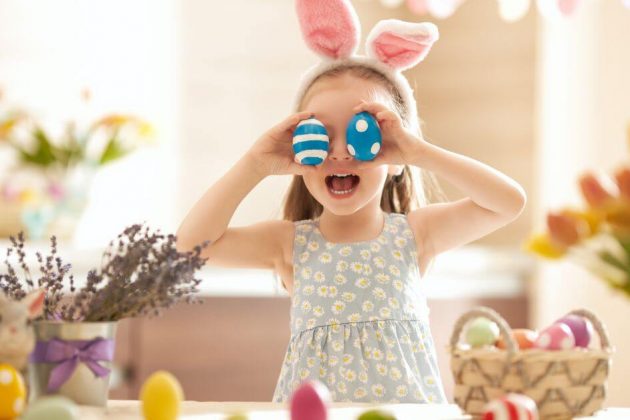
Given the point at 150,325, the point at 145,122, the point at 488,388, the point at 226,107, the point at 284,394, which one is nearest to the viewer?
the point at 488,388

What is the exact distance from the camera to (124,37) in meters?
3.57

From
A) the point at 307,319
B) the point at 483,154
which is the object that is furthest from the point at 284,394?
the point at 483,154

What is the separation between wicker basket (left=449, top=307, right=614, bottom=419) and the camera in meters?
1.14

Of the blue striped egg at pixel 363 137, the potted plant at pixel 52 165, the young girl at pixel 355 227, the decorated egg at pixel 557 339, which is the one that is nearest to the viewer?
the decorated egg at pixel 557 339

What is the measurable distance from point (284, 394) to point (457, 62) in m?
2.62

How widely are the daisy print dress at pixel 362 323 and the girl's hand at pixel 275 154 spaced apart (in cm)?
15

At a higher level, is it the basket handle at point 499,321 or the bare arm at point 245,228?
the bare arm at point 245,228

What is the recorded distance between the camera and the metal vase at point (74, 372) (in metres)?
1.22

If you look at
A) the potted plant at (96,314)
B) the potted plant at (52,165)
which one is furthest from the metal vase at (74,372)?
the potted plant at (52,165)

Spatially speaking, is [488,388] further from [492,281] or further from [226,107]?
[226,107]

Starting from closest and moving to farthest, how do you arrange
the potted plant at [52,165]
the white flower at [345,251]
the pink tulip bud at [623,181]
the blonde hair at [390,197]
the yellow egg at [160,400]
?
the pink tulip bud at [623,181]
the yellow egg at [160,400]
the white flower at [345,251]
the blonde hair at [390,197]
the potted plant at [52,165]

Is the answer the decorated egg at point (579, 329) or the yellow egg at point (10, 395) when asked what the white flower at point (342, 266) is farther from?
the yellow egg at point (10, 395)

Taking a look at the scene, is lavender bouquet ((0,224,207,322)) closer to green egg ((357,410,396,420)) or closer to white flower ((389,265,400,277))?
green egg ((357,410,396,420))

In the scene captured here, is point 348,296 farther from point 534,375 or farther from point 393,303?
point 534,375
